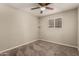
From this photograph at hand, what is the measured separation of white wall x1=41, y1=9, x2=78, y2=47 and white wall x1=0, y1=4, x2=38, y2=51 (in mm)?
418

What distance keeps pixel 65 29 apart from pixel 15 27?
2.04 meters

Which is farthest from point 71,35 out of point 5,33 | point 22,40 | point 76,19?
point 5,33

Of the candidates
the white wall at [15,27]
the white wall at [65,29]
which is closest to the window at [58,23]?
the white wall at [65,29]

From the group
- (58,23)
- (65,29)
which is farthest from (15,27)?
(65,29)

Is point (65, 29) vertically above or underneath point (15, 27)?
underneath

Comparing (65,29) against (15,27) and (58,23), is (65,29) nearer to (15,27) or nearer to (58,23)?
(58,23)

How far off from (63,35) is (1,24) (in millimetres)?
2436

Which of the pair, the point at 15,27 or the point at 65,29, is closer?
the point at 15,27

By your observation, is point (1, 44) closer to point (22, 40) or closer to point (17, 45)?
point (17, 45)

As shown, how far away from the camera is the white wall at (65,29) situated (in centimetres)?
248

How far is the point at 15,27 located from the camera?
2.35 meters

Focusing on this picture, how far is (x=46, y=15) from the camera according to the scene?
2.64 m

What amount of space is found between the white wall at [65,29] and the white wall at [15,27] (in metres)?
0.42

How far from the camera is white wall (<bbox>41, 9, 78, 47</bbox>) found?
2.48 meters
